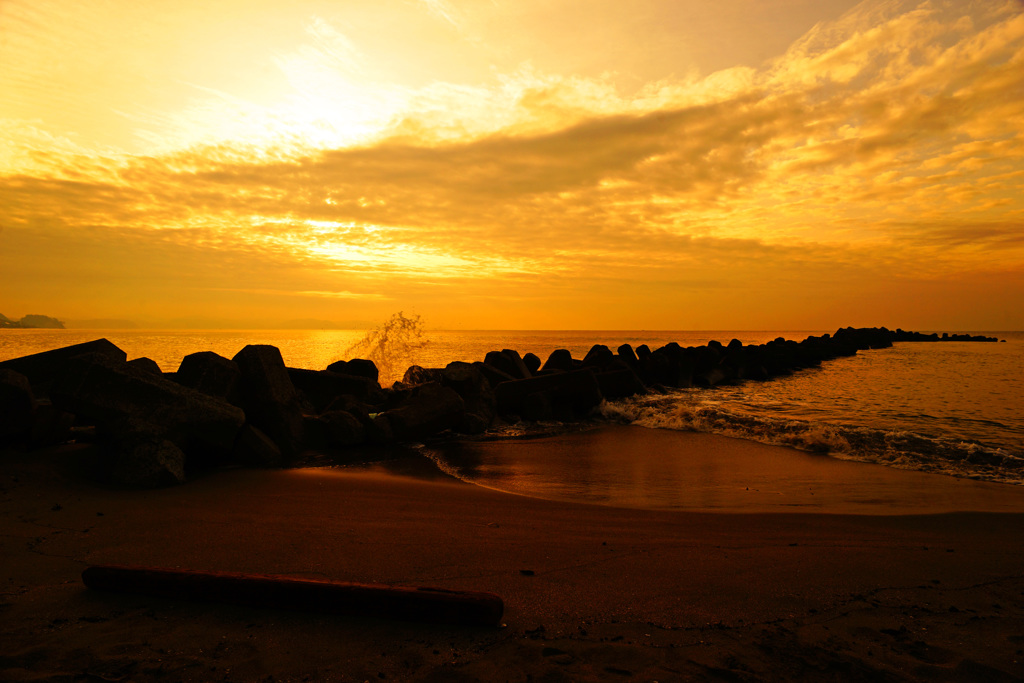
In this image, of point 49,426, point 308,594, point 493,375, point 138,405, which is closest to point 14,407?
point 49,426

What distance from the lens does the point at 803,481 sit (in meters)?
6.75

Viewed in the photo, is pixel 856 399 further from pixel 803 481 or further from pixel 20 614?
pixel 20 614

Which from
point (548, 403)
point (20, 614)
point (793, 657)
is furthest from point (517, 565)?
point (548, 403)

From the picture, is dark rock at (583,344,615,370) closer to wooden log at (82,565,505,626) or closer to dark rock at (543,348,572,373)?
dark rock at (543,348,572,373)

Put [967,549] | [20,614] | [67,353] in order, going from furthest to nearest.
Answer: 1. [67,353]
2. [967,549]
3. [20,614]

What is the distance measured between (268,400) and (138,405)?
1.85 meters

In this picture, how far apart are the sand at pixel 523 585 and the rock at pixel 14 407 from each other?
352 mm

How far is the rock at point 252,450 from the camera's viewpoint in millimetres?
6848

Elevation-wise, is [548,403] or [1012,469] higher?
[548,403]

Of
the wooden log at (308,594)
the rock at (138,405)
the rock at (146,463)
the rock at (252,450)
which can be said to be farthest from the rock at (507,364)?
the wooden log at (308,594)

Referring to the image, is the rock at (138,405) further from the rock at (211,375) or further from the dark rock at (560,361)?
the dark rock at (560,361)

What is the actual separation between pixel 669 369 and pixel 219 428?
15.7 metres

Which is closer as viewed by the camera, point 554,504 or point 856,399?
point 554,504

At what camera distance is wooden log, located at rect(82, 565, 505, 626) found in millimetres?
2736
